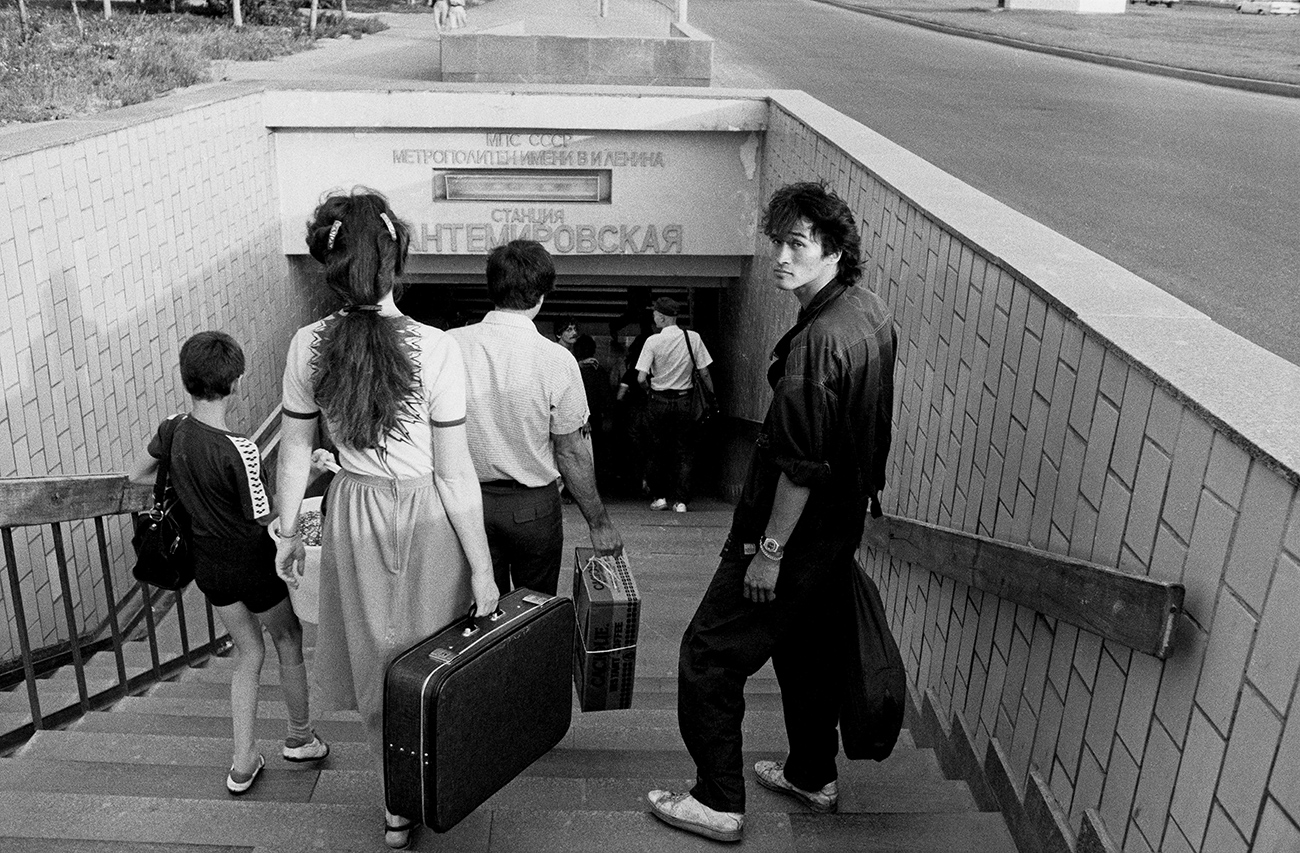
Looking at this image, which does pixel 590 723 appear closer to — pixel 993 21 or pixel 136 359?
pixel 136 359

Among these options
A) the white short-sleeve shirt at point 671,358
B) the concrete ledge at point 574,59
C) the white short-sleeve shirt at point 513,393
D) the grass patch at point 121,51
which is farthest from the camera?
the concrete ledge at point 574,59

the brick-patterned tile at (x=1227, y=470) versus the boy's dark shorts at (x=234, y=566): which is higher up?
the brick-patterned tile at (x=1227, y=470)

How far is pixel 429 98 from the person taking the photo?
30.9 feet

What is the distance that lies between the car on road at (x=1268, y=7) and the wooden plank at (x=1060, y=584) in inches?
1370

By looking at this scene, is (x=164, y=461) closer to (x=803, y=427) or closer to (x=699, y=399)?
(x=803, y=427)

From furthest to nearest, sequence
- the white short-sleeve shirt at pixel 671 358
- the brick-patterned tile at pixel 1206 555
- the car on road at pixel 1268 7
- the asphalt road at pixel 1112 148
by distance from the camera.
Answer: the car on road at pixel 1268 7 → the white short-sleeve shirt at pixel 671 358 → the asphalt road at pixel 1112 148 → the brick-patterned tile at pixel 1206 555

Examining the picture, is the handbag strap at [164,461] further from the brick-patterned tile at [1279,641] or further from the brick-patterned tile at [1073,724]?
the brick-patterned tile at [1279,641]

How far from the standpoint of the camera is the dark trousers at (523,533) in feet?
11.2

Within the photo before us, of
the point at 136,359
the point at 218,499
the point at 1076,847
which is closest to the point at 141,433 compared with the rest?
the point at 136,359

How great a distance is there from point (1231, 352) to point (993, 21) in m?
24.3

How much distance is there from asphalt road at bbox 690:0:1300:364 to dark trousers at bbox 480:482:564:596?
306 cm

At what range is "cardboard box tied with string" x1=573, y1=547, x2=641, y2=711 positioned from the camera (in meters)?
3.45

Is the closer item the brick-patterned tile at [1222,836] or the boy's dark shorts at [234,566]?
the brick-patterned tile at [1222,836]

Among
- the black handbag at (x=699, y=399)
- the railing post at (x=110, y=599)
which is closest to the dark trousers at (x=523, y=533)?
the railing post at (x=110, y=599)
